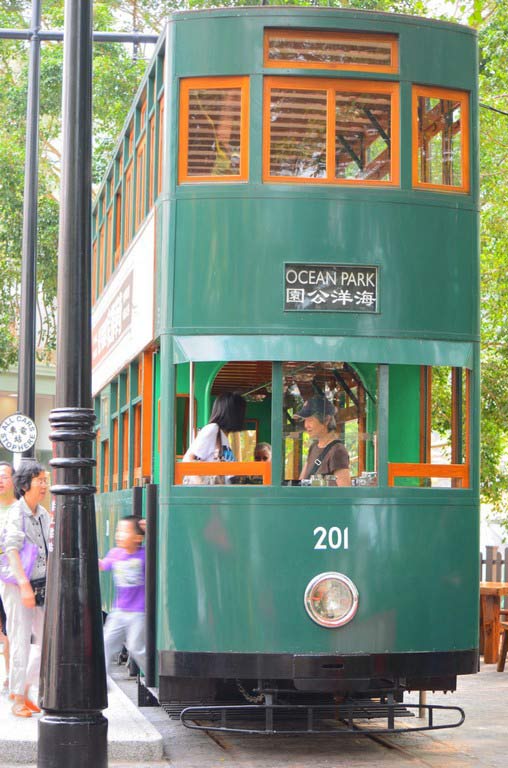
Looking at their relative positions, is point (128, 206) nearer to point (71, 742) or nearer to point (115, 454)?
point (115, 454)

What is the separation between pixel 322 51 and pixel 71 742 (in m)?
4.63

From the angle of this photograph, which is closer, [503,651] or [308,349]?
[308,349]

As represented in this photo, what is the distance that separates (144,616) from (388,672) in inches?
66.4

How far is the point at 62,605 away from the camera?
8398 mm

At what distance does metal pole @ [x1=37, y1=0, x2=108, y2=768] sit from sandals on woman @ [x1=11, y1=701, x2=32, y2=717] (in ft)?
6.27

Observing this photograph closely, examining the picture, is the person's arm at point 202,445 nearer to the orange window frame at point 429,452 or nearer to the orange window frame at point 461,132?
the orange window frame at point 429,452

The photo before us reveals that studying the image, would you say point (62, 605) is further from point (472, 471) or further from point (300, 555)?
point (472, 471)

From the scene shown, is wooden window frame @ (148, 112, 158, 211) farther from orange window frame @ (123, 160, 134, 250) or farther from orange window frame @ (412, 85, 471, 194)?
orange window frame @ (412, 85, 471, 194)

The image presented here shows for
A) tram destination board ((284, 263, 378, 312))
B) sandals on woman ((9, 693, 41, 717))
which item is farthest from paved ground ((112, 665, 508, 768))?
tram destination board ((284, 263, 378, 312))

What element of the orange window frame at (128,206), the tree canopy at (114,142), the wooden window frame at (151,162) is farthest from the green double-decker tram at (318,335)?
the tree canopy at (114,142)

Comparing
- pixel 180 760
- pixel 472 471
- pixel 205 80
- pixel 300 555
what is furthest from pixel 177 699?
pixel 205 80

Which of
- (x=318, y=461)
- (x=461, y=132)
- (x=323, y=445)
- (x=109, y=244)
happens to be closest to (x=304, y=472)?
(x=318, y=461)

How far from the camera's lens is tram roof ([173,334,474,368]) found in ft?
31.1

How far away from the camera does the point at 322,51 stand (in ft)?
31.6
